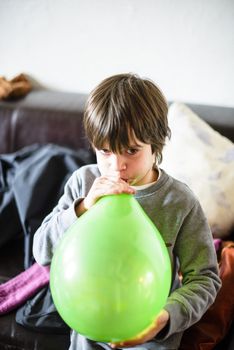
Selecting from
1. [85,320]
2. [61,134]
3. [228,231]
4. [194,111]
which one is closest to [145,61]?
[194,111]

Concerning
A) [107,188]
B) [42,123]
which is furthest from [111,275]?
[42,123]

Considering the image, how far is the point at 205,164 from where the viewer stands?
130 centimetres

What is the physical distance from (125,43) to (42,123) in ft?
1.45

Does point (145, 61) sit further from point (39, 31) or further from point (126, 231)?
point (126, 231)

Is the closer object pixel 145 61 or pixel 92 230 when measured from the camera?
pixel 92 230

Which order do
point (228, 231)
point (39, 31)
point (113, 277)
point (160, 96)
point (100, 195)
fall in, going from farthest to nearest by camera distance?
point (39, 31)
point (228, 231)
point (160, 96)
point (100, 195)
point (113, 277)

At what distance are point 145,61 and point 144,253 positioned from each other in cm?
109

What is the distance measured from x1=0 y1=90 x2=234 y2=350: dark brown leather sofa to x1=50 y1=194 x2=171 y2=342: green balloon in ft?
2.22

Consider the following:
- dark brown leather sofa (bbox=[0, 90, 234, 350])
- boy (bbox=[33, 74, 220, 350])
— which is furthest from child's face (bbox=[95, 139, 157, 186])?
dark brown leather sofa (bbox=[0, 90, 234, 350])

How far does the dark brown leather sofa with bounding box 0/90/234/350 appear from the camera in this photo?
144cm

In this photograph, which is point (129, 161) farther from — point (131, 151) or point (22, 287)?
point (22, 287)

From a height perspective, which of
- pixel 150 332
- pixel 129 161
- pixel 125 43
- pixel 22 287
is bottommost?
pixel 22 287

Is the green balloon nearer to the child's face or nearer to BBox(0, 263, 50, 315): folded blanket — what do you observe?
the child's face

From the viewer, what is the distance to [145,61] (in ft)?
5.38
